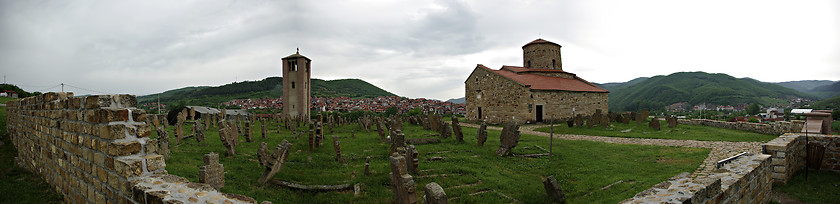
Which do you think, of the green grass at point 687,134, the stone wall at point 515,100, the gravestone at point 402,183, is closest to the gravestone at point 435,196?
the gravestone at point 402,183

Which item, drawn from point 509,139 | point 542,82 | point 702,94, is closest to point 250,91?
point 542,82

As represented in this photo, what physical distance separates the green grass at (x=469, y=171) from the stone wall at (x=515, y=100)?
13.5m

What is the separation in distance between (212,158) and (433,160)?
536cm

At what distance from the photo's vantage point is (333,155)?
10.0 meters

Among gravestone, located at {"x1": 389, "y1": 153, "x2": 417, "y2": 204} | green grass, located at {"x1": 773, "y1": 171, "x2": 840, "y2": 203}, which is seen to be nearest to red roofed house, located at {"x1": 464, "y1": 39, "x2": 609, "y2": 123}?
green grass, located at {"x1": 773, "y1": 171, "x2": 840, "y2": 203}

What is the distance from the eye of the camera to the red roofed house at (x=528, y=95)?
25.6 metres

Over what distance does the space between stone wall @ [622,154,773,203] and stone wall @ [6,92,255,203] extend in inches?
179

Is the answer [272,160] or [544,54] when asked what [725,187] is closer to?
[272,160]

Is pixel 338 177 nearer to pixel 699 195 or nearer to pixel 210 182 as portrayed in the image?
pixel 210 182

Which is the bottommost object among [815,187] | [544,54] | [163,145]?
[815,187]

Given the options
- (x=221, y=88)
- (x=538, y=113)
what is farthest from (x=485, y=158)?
(x=221, y=88)

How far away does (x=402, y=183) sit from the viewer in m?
5.16

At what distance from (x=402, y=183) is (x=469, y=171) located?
3.29 m

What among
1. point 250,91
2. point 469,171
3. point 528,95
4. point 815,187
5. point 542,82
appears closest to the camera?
A: point 815,187
